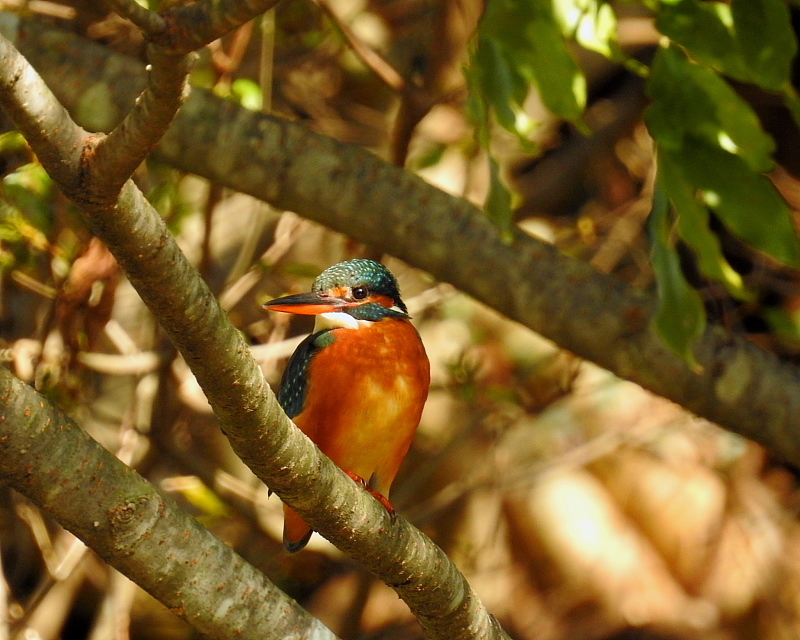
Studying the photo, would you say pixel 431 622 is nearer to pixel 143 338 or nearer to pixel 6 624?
pixel 6 624

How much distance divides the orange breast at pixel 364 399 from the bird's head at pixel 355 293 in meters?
0.12

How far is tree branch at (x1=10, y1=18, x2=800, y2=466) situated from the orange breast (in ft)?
1.79

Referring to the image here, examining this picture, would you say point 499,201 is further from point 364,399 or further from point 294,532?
point 294,532

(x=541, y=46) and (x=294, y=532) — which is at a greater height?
(x=541, y=46)

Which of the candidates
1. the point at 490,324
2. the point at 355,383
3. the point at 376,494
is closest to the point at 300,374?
the point at 355,383

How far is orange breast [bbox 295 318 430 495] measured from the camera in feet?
8.39

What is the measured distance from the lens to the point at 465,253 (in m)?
3.16

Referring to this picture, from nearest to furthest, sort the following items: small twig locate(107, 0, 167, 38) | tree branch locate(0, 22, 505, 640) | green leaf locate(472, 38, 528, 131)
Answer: small twig locate(107, 0, 167, 38), tree branch locate(0, 22, 505, 640), green leaf locate(472, 38, 528, 131)

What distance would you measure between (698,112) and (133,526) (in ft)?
4.78

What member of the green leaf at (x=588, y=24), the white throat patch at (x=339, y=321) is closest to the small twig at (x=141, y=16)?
the green leaf at (x=588, y=24)

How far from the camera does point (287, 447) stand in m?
1.66

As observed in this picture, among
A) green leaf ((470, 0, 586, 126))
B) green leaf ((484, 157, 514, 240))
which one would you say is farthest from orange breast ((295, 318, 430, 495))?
green leaf ((470, 0, 586, 126))

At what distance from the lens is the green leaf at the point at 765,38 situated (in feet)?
6.82

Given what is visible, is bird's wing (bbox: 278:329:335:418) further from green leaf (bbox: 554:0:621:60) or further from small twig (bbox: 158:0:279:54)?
small twig (bbox: 158:0:279:54)
